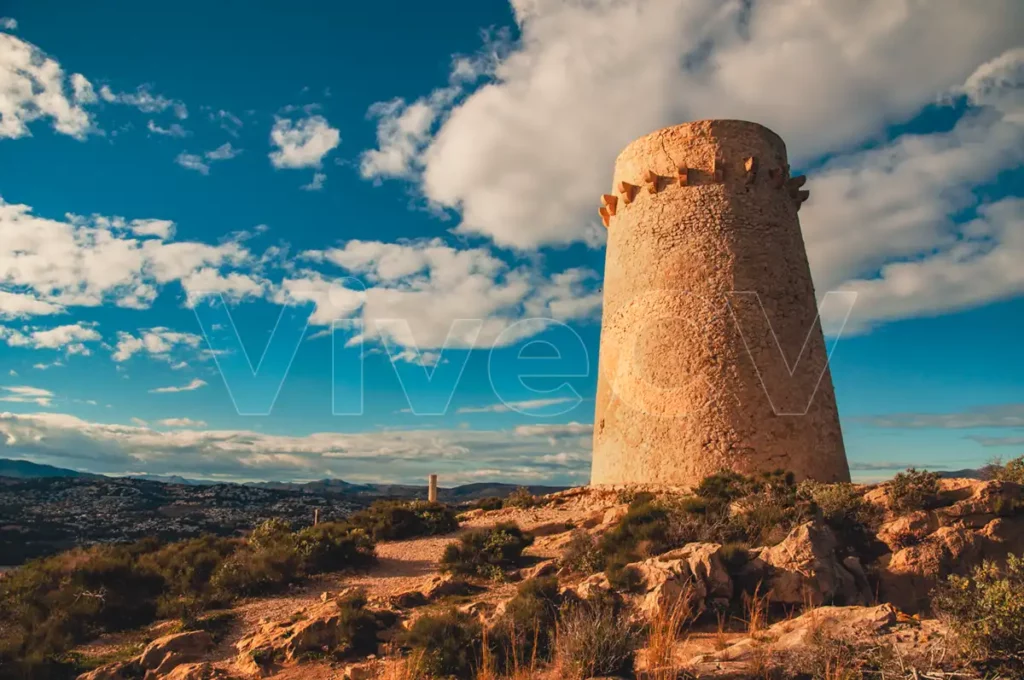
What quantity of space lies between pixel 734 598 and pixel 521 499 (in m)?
8.47

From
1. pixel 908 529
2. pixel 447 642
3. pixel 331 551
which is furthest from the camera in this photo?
pixel 331 551

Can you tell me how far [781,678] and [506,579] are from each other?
16.2 ft

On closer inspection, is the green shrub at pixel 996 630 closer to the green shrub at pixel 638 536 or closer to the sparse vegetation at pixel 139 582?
the green shrub at pixel 638 536

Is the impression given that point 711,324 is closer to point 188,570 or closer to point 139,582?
point 188,570

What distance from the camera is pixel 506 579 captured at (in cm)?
957

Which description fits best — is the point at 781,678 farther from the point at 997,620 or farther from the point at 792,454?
the point at 792,454

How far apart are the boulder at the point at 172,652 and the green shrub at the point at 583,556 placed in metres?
4.99

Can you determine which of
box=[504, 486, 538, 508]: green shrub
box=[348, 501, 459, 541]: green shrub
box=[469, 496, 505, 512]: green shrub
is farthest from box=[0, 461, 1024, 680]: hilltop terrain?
box=[469, 496, 505, 512]: green shrub

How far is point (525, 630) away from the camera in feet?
21.5

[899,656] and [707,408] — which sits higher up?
[707,408]

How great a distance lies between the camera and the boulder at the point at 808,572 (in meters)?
7.31

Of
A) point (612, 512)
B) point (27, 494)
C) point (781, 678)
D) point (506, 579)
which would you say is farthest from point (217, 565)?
point (27, 494)

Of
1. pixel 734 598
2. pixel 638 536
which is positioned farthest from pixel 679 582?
pixel 638 536

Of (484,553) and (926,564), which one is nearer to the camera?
(926,564)
